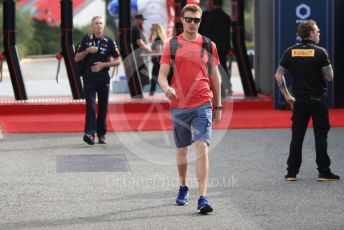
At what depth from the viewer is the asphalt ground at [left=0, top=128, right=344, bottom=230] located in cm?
829

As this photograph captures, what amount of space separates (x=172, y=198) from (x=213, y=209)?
70cm

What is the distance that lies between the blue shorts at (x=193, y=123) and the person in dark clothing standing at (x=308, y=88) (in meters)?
1.73

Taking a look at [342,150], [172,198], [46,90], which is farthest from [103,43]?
[46,90]

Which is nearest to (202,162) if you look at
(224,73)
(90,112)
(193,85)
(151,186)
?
(193,85)

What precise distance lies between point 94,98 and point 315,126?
4.20m

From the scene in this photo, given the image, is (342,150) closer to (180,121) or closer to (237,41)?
(180,121)

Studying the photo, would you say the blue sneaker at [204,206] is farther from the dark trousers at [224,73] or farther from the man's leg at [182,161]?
the dark trousers at [224,73]

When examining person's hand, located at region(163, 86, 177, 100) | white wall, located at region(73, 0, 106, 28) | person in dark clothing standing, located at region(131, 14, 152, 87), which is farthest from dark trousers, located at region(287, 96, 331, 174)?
white wall, located at region(73, 0, 106, 28)

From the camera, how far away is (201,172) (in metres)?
8.83

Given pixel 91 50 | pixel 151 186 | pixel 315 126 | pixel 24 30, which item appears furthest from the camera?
pixel 24 30

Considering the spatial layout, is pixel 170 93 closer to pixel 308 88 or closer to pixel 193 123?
pixel 193 123

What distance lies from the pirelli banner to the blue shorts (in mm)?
9035

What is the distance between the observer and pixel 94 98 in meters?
13.9

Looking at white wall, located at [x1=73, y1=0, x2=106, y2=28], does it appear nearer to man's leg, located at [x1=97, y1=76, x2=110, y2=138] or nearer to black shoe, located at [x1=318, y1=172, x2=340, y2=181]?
man's leg, located at [x1=97, y1=76, x2=110, y2=138]
